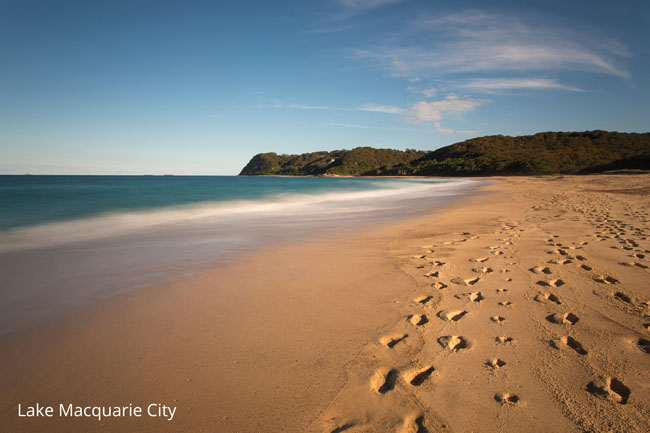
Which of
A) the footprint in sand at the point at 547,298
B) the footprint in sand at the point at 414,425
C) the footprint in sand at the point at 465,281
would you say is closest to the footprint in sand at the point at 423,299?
the footprint in sand at the point at 465,281

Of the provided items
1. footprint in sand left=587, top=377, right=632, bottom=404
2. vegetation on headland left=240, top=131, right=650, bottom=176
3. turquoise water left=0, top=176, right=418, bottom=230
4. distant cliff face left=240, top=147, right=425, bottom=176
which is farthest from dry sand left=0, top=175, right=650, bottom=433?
distant cliff face left=240, top=147, right=425, bottom=176

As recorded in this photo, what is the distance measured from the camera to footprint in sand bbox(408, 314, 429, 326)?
9.14ft

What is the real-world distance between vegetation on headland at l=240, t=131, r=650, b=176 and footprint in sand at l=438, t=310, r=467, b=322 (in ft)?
187

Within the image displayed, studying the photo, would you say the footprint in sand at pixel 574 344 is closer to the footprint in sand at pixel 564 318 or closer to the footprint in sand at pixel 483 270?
the footprint in sand at pixel 564 318

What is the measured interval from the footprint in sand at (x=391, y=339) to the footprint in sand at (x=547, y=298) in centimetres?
176

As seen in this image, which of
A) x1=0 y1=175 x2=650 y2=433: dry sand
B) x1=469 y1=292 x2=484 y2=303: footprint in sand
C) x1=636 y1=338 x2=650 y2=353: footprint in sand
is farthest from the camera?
x1=469 y1=292 x2=484 y2=303: footprint in sand

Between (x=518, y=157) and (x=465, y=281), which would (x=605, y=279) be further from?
(x=518, y=157)

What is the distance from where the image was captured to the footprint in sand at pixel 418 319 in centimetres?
279

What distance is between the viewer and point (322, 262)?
190 inches

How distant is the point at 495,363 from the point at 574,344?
80 cm

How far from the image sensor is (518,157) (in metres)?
69.7

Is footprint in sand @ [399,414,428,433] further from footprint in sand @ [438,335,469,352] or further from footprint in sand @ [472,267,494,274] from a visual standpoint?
footprint in sand @ [472,267,494,274]

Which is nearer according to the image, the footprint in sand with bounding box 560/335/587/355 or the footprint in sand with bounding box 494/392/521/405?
the footprint in sand with bounding box 494/392/521/405

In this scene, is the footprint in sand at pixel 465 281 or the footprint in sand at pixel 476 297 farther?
the footprint in sand at pixel 465 281
